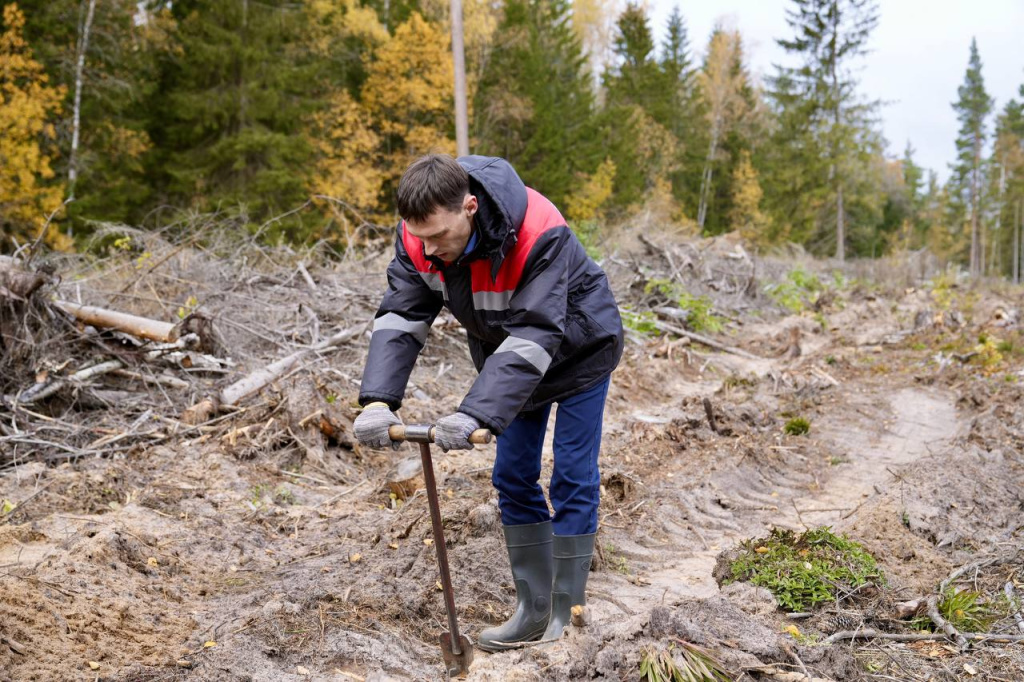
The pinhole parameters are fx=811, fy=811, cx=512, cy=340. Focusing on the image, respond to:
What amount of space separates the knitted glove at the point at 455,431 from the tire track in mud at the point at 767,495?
1.46 meters

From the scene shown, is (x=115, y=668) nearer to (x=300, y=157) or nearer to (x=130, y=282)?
(x=130, y=282)

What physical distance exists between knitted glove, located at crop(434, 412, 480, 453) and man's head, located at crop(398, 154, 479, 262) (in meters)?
0.60

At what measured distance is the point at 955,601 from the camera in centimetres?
337

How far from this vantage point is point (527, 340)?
2.72m

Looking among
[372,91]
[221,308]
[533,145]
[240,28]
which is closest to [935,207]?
[533,145]

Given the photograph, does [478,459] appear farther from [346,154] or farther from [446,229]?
[346,154]

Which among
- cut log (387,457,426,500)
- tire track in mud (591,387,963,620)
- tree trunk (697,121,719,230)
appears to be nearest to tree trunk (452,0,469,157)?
tire track in mud (591,387,963,620)

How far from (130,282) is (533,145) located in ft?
67.0

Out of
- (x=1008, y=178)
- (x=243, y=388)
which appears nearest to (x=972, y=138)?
(x=1008, y=178)

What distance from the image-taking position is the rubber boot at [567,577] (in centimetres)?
319

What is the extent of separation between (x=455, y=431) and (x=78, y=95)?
58.3 ft

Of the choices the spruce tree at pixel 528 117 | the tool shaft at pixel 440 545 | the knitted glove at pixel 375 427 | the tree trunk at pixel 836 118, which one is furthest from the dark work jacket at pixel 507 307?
the tree trunk at pixel 836 118

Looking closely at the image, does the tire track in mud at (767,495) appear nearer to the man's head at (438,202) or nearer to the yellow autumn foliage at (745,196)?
the man's head at (438,202)

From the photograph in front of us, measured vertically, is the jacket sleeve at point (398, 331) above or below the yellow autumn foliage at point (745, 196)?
below
